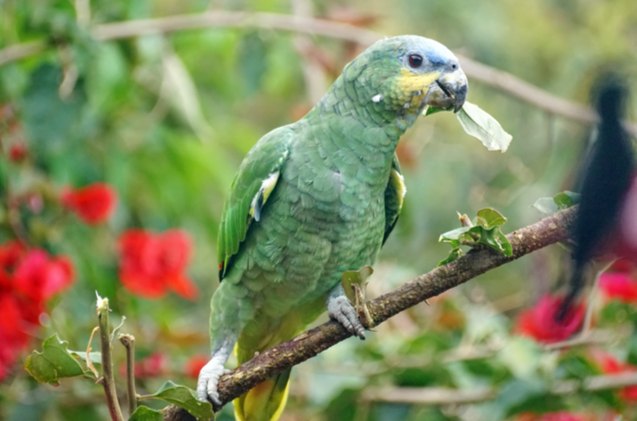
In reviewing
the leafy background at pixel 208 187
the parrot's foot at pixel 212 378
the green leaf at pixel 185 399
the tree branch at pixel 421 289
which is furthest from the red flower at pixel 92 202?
the green leaf at pixel 185 399

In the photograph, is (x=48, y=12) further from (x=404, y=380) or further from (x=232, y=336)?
(x=404, y=380)

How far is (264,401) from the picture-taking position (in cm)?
230

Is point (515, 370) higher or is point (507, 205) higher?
point (507, 205)

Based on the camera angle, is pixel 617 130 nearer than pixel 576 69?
Yes

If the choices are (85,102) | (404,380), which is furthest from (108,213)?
(404,380)

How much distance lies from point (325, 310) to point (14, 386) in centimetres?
95

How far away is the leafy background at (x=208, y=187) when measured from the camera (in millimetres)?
2682

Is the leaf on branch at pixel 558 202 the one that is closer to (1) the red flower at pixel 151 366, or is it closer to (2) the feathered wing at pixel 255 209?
(2) the feathered wing at pixel 255 209

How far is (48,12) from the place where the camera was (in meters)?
2.73

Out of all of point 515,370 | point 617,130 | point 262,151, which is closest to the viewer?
point 617,130

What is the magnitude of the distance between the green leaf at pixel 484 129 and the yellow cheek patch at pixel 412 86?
180mm

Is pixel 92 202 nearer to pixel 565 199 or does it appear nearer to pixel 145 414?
pixel 145 414

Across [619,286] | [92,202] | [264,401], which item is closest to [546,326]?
[619,286]

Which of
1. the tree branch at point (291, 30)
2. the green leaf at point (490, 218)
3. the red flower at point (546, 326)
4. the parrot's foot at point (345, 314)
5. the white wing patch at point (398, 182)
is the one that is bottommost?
the green leaf at point (490, 218)
